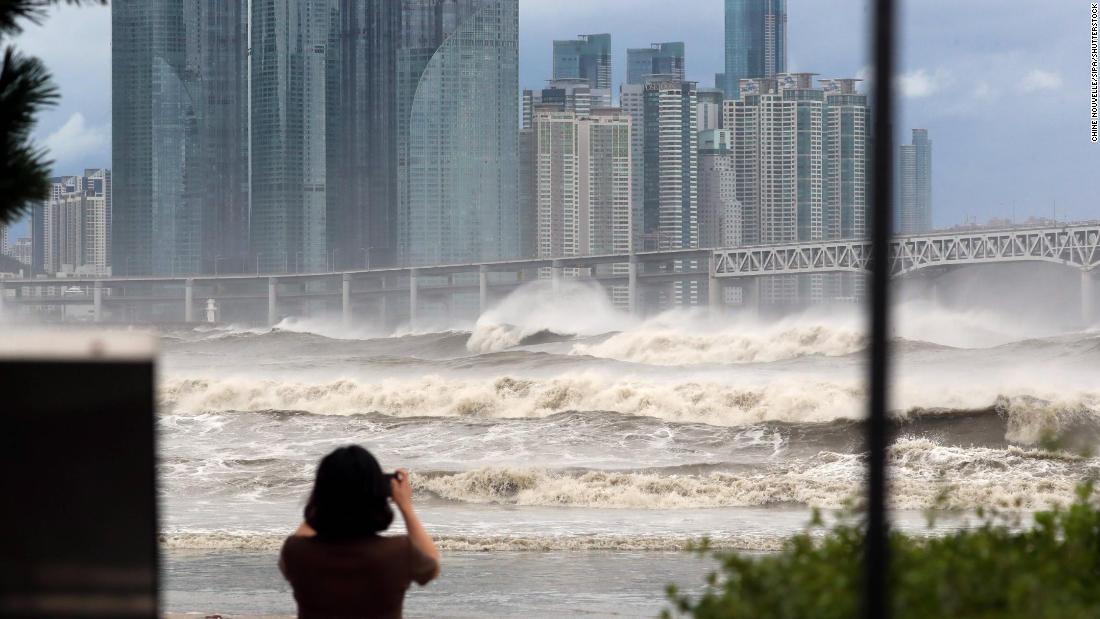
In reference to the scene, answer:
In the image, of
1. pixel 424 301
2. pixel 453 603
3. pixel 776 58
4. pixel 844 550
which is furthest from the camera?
A: pixel 776 58

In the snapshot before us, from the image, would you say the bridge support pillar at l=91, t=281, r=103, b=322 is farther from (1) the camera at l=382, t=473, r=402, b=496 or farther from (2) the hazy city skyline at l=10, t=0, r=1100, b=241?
(1) the camera at l=382, t=473, r=402, b=496

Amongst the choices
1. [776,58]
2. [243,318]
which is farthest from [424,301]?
[776,58]

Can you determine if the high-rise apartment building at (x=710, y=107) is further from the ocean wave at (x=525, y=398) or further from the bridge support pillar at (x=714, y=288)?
the ocean wave at (x=525, y=398)

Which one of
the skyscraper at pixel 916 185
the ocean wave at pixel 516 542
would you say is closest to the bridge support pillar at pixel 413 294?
the skyscraper at pixel 916 185

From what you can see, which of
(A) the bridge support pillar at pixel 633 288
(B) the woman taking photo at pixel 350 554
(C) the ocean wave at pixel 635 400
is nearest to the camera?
(B) the woman taking photo at pixel 350 554

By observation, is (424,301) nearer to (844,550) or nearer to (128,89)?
(128,89)
